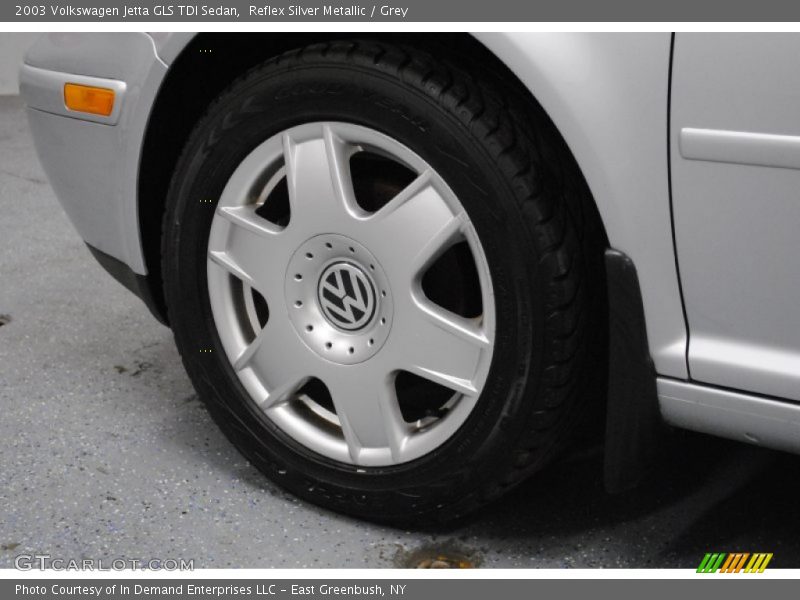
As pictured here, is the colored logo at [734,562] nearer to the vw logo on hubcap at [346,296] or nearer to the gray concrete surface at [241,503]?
the gray concrete surface at [241,503]

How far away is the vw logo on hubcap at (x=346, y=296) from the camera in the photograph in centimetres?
153

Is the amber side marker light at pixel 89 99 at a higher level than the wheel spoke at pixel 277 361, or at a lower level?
higher

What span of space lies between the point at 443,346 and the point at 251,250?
0.38 m

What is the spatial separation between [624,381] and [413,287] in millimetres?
337

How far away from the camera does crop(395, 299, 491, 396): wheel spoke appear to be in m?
1.46

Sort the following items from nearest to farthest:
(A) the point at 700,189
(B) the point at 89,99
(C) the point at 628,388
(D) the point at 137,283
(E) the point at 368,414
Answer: (A) the point at 700,189, (C) the point at 628,388, (E) the point at 368,414, (B) the point at 89,99, (D) the point at 137,283

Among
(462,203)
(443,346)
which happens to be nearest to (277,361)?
(443,346)

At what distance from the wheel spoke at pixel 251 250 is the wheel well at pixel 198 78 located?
18 cm

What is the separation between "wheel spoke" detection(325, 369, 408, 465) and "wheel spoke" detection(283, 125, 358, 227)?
26 centimetres

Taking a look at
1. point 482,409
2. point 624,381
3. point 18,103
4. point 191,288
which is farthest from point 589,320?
point 18,103

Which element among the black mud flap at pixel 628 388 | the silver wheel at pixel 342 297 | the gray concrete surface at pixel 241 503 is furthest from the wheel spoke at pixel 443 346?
the gray concrete surface at pixel 241 503

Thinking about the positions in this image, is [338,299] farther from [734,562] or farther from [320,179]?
[734,562]

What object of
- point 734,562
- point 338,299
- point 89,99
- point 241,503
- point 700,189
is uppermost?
point 700,189

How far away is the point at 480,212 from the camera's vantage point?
1381mm
